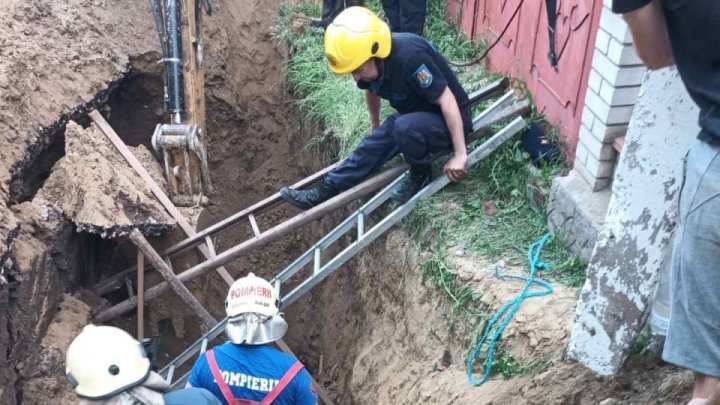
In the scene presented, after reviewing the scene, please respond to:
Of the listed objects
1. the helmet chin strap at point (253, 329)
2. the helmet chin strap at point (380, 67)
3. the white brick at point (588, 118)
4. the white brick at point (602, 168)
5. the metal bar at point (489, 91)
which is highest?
the helmet chin strap at point (380, 67)

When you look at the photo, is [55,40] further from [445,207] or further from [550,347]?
[550,347]

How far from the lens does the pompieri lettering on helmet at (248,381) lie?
3.15 metres

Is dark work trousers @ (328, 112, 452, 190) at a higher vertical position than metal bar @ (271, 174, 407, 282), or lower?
higher

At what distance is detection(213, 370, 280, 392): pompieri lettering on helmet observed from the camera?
315cm

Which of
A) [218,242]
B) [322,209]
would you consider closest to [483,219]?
[322,209]

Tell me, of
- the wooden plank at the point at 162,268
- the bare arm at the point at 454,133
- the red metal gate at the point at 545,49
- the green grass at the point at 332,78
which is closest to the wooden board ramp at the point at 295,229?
the wooden plank at the point at 162,268

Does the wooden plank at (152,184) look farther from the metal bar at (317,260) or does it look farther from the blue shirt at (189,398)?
the blue shirt at (189,398)

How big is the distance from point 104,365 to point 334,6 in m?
5.51

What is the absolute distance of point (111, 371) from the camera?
7.74 feet

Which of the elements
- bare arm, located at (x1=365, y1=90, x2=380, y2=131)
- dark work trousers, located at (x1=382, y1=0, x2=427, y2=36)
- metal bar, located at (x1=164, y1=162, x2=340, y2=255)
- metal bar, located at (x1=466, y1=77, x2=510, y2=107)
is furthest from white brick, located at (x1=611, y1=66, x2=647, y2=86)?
dark work trousers, located at (x1=382, y1=0, x2=427, y2=36)

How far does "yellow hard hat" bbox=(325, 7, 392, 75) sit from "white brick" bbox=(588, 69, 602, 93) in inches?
47.8

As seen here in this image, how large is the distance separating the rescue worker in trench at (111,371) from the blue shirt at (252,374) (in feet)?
2.22

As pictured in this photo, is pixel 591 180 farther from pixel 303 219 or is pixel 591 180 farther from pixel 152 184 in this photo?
pixel 152 184

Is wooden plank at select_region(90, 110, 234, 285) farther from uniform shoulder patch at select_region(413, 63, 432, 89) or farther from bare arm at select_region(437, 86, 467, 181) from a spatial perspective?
uniform shoulder patch at select_region(413, 63, 432, 89)
